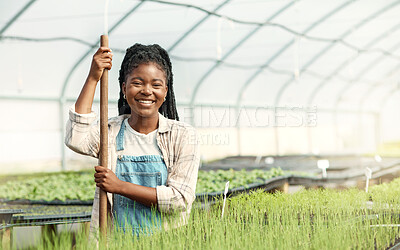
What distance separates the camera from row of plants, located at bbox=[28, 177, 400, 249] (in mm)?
1631

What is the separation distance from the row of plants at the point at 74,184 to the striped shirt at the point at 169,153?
1754 mm

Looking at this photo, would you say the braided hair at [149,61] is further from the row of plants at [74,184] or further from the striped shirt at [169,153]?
the row of plants at [74,184]

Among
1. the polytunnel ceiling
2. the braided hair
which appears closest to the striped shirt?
the braided hair

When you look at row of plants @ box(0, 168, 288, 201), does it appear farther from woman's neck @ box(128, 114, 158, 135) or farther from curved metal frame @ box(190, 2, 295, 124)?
woman's neck @ box(128, 114, 158, 135)

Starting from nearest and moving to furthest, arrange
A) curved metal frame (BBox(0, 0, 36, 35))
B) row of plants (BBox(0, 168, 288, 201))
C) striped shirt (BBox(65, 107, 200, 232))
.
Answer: striped shirt (BBox(65, 107, 200, 232)) → row of plants (BBox(0, 168, 288, 201)) → curved metal frame (BBox(0, 0, 36, 35))

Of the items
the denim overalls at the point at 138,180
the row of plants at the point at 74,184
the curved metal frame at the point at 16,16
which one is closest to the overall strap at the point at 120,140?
the denim overalls at the point at 138,180

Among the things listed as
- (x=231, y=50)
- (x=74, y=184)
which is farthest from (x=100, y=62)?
(x=231, y=50)

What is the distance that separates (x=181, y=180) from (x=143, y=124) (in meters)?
0.22

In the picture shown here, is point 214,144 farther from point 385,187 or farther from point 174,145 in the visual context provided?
point 174,145

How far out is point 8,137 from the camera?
6.00 meters

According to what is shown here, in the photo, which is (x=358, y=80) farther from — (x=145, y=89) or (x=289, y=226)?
(x=145, y=89)

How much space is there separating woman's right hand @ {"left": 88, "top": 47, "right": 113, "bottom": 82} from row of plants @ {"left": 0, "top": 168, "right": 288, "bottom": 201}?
2.00 metres

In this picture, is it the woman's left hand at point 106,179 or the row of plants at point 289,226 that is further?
the row of plants at point 289,226

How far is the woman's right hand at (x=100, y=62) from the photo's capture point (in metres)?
1.46
